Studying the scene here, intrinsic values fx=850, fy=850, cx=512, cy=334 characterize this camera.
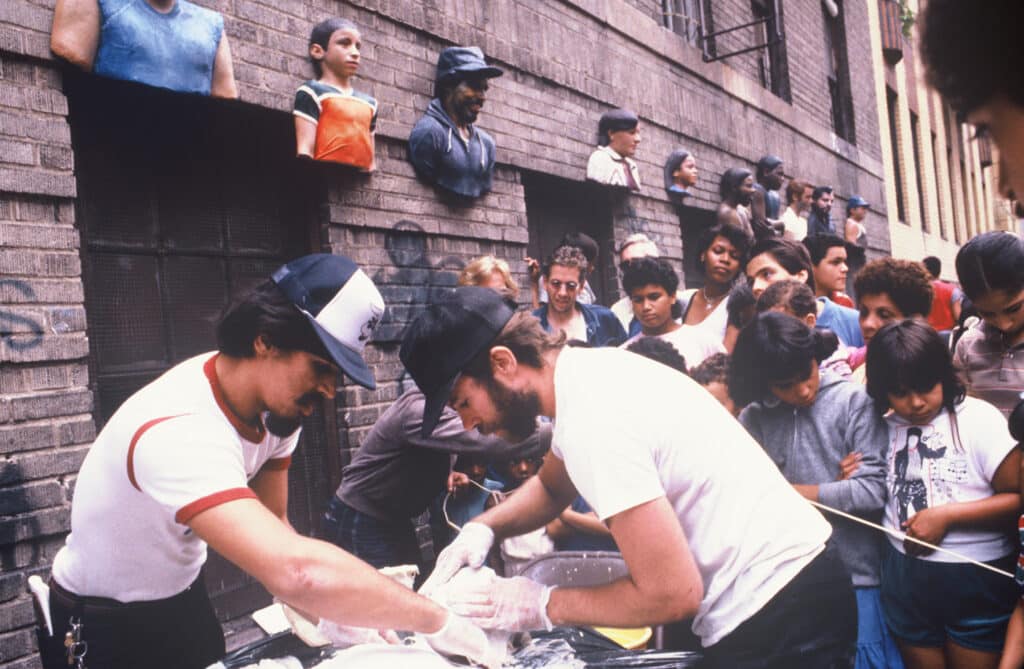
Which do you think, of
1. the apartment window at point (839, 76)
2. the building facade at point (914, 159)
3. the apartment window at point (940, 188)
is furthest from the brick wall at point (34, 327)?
the apartment window at point (940, 188)

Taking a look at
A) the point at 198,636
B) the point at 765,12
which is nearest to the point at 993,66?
the point at 198,636

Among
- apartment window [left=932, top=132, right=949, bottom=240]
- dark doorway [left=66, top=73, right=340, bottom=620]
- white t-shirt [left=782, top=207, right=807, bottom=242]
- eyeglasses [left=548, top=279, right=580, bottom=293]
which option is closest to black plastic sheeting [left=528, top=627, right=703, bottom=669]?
dark doorway [left=66, top=73, right=340, bottom=620]

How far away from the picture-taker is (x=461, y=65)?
4793 millimetres

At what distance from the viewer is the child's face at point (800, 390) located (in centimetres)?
293

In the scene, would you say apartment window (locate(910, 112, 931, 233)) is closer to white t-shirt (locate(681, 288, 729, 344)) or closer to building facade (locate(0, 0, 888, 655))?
building facade (locate(0, 0, 888, 655))

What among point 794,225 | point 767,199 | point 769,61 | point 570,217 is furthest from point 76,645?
point 769,61

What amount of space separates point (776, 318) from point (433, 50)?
2862 millimetres

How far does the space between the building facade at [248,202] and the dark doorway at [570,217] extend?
0.02 metres

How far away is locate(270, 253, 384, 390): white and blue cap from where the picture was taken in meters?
1.98

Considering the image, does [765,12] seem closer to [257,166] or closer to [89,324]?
[257,166]

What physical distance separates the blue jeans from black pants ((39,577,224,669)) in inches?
39.6

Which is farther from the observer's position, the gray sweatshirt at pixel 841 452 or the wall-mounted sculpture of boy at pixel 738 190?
the wall-mounted sculpture of boy at pixel 738 190

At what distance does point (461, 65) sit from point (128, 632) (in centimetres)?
360

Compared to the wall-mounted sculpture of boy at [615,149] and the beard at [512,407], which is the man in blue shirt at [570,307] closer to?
the wall-mounted sculpture of boy at [615,149]
